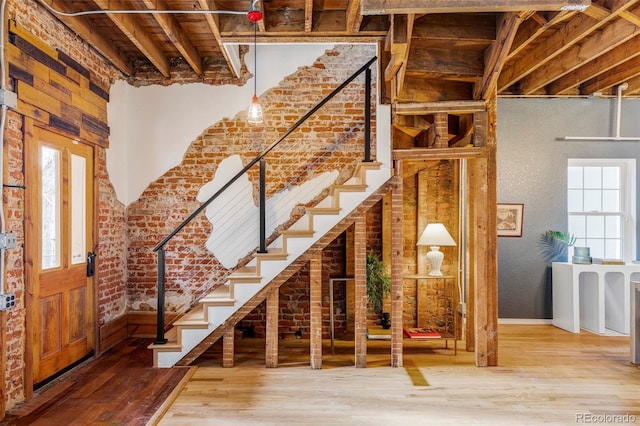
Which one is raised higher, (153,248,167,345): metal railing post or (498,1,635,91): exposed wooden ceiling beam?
(498,1,635,91): exposed wooden ceiling beam

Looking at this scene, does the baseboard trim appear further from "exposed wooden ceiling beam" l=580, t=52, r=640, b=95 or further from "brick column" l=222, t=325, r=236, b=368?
"brick column" l=222, t=325, r=236, b=368

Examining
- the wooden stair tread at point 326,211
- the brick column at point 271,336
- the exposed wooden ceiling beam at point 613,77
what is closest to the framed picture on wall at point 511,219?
the exposed wooden ceiling beam at point 613,77

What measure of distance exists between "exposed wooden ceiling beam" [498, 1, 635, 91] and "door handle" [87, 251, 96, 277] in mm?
5246

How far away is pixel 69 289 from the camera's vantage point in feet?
13.4

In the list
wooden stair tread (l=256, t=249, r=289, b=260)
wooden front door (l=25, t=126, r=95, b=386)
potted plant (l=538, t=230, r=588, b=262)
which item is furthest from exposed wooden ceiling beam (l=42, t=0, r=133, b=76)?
potted plant (l=538, t=230, r=588, b=262)

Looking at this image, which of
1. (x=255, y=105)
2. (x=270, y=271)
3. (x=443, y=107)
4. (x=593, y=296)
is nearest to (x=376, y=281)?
(x=270, y=271)

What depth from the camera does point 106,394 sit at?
358cm

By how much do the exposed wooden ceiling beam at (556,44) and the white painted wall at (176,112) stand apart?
2325 millimetres

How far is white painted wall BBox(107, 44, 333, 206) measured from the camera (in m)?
5.32

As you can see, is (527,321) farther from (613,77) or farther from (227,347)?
(227,347)

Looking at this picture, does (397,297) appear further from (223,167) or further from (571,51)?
(571,51)

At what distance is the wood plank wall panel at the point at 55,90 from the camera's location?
3359 millimetres

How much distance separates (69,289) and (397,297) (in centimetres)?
319

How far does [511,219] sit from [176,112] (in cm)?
474
